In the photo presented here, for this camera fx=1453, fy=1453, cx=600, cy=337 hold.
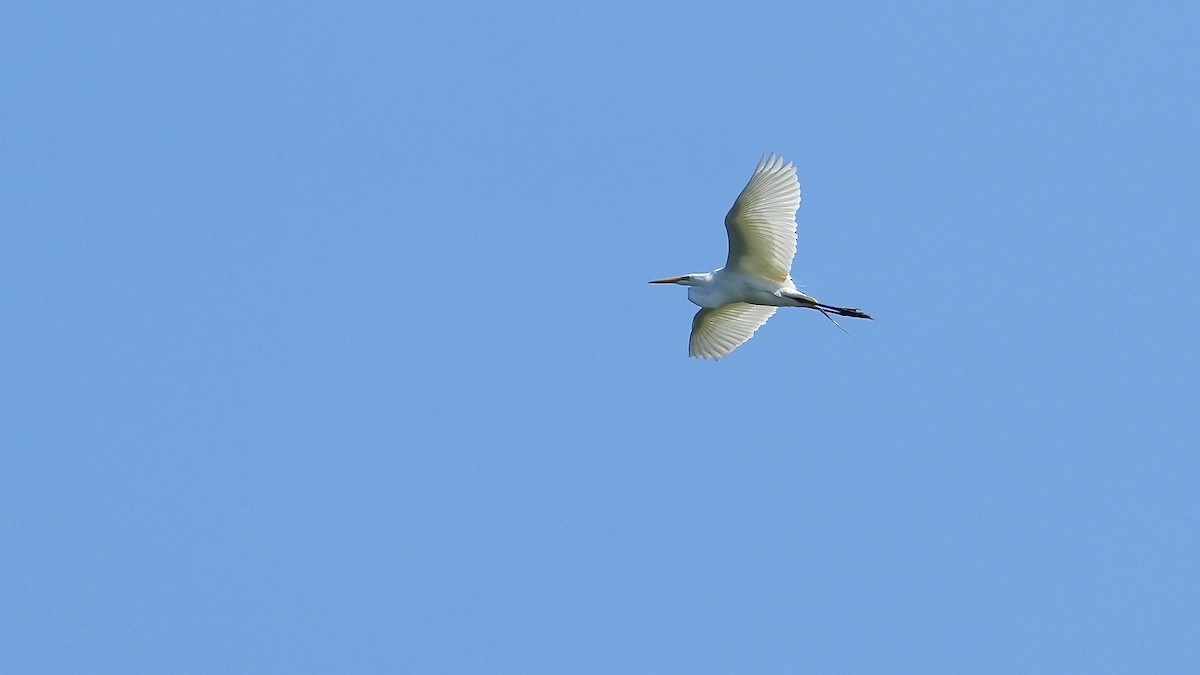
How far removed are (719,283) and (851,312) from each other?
1.36m

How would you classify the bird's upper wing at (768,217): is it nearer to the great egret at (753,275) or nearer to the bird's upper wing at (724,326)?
the great egret at (753,275)

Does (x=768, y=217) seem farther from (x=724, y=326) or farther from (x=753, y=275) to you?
(x=724, y=326)

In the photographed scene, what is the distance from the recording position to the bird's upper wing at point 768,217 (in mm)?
13766

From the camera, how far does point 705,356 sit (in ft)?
52.3

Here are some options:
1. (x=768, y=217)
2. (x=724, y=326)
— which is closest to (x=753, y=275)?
(x=768, y=217)

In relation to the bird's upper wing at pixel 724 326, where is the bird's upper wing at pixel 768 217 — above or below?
above

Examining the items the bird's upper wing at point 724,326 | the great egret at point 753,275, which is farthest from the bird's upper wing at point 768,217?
the bird's upper wing at point 724,326

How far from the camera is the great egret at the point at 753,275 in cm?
1380

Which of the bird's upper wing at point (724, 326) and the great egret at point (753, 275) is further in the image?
the bird's upper wing at point (724, 326)

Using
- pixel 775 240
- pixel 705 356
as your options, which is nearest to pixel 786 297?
pixel 775 240

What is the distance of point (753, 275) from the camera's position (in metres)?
14.6

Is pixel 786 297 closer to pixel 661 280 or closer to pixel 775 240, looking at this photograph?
pixel 775 240

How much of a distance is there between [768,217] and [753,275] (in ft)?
2.77

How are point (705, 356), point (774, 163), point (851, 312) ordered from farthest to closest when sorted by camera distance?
point (705, 356)
point (851, 312)
point (774, 163)
